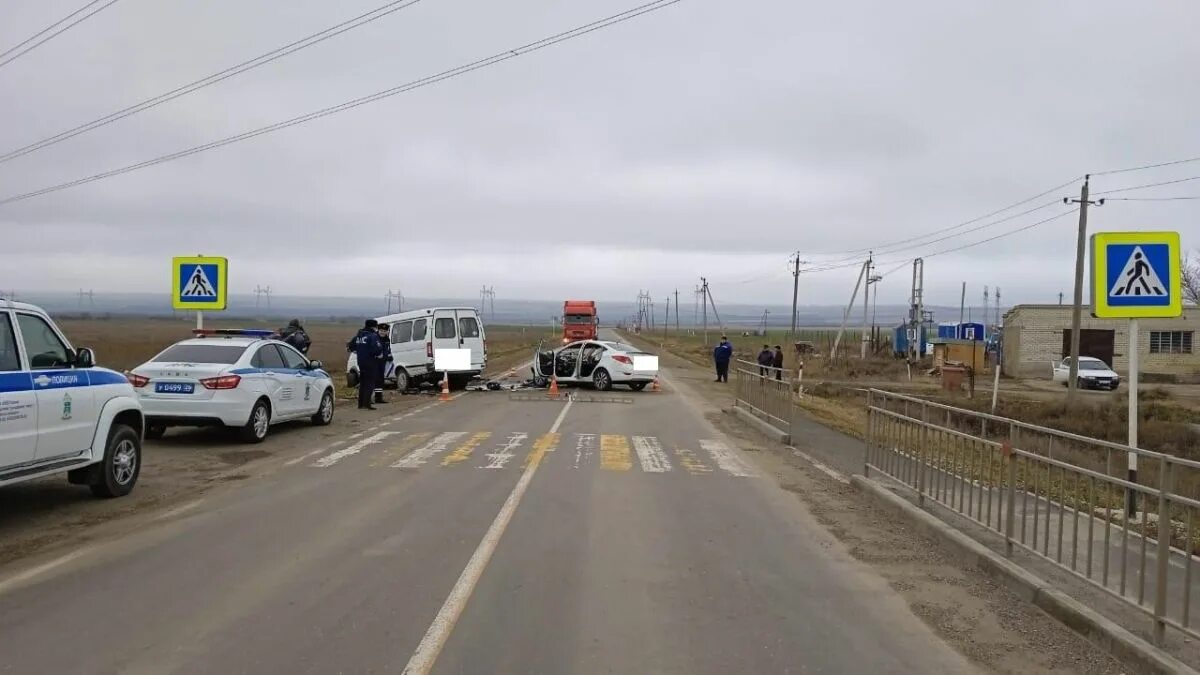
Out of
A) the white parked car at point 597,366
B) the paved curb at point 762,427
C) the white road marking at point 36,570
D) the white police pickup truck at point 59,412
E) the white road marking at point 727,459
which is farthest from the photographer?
the white parked car at point 597,366

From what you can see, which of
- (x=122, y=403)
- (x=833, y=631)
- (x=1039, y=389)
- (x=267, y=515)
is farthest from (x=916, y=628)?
(x=1039, y=389)

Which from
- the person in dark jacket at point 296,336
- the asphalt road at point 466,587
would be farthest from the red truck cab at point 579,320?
the asphalt road at point 466,587

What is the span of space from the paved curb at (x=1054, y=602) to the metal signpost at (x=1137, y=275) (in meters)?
2.77

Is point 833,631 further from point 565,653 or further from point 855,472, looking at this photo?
point 855,472

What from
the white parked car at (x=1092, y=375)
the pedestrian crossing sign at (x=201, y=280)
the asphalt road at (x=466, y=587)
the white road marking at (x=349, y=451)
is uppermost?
the pedestrian crossing sign at (x=201, y=280)

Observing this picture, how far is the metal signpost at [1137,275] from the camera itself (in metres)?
9.12

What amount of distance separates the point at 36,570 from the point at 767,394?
13.1m

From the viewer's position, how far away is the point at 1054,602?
604 cm

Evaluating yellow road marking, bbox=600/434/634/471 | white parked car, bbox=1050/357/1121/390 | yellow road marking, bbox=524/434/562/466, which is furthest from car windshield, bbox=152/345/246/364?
white parked car, bbox=1050/357/1121/390

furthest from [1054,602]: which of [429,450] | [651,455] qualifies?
[429,450]

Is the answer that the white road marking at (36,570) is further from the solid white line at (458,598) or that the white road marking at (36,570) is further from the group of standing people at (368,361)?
the group of standing people at (368,361)

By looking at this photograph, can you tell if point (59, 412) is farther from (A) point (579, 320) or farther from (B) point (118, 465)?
(A) point (579, 320)

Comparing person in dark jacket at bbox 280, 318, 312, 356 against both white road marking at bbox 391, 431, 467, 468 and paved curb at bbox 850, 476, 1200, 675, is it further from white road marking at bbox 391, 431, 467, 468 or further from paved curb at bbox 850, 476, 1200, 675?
paved curb at bbox 850, 476, 1200, 675

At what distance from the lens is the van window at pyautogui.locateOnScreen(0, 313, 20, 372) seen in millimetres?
8055
